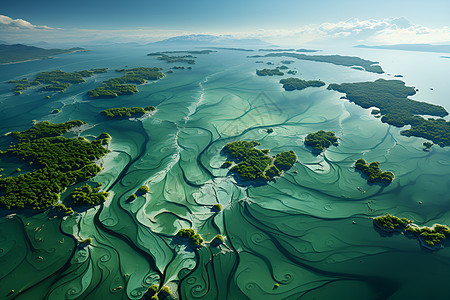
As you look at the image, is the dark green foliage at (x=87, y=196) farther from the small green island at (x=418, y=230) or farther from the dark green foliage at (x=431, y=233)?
the dark green foliage at (x=431, y=233)

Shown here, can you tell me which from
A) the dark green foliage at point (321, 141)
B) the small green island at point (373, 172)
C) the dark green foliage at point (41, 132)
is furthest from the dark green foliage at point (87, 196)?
the small green island at point (373, 172)

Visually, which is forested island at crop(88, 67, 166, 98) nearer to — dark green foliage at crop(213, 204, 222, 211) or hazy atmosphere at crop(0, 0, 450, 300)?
hazy atmosphere at crop(0, 0, 450, 300)

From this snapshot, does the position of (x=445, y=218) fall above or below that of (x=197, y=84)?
below

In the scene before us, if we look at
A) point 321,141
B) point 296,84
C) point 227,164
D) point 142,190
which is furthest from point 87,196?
point 296,84

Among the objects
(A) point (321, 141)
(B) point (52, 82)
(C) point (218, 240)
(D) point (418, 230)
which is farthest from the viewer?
(B) point (52, 82)

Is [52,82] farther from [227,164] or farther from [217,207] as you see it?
[217,207]

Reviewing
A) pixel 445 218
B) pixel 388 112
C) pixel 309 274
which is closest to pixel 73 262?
pixel 309 274

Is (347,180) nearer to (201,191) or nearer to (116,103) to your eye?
(201,191)
